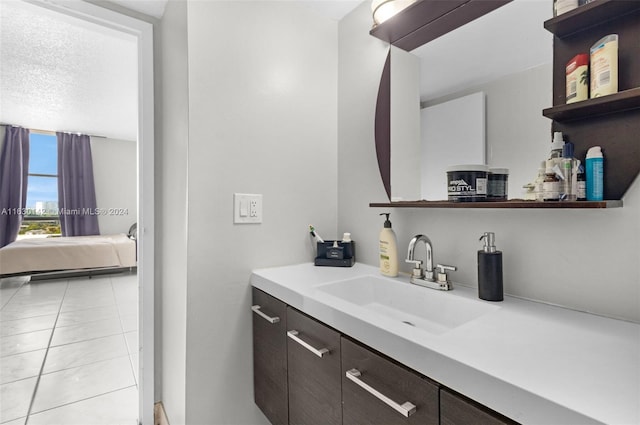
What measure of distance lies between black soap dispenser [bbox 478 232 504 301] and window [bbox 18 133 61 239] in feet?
20.2

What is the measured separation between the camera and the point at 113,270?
518cm

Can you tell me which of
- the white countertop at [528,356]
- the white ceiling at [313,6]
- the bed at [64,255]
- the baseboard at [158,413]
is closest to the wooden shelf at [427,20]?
the white ceiling at [313,6]

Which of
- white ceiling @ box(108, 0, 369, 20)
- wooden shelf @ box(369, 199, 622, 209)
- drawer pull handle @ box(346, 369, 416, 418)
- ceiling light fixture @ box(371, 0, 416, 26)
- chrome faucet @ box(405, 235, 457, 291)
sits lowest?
drawer pull handle @ box(346, 369, 416, 418)

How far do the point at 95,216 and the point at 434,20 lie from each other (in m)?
6.45

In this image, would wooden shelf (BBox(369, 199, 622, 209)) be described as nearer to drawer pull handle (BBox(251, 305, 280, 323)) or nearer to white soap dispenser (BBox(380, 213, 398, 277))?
white soap dispenser (BBox(380, 213, 398, 277))

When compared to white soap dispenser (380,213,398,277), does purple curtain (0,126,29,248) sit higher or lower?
higher

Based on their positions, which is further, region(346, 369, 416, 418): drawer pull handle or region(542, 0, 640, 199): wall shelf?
region(542, 0, 640, 199): wall shelf

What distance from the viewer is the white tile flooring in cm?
177

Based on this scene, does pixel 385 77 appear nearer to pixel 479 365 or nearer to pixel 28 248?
pixel 479 365

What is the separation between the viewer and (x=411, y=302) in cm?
112

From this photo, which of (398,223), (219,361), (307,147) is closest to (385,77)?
(307,147)

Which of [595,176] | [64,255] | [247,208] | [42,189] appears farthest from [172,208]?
[42,189]

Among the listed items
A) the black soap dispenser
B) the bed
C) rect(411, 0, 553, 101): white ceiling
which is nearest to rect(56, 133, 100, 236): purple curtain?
the bed

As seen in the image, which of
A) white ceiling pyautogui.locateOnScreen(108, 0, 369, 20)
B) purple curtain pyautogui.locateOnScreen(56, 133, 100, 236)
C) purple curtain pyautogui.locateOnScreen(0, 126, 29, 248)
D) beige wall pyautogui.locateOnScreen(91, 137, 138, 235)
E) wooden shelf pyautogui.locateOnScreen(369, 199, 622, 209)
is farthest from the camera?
beige wall pyautogui.locateOnScreen(91, 137, 138, 235)
